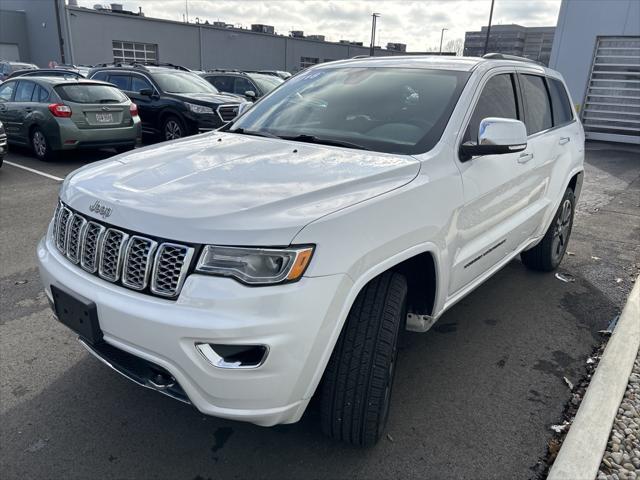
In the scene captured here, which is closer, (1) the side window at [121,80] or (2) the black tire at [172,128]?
(2) the black tire at [172,128]

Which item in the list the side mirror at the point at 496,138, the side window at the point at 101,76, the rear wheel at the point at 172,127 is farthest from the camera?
the side window at the point at 101,76

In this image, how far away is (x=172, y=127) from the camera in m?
10.9

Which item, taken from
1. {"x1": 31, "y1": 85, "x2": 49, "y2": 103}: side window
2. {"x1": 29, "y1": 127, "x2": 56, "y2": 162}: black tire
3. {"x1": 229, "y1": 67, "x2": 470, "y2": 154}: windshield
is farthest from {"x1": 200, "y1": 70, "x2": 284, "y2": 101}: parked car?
{"x1": 229, "y1": 67, "x2": 470, "y2": 154}: windshield

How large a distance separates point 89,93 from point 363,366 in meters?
8.92

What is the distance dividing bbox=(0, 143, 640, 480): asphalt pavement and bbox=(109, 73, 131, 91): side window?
325 inches

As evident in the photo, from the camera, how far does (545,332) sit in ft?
12.4

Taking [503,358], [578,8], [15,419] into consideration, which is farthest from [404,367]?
[578,8]

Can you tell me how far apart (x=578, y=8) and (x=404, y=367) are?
54.1 ft

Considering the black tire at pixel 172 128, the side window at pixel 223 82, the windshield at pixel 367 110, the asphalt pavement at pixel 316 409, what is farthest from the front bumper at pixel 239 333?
the side window at pixel 223 82

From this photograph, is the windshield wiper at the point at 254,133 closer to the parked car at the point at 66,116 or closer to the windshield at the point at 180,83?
the parked car at the point at 66,116

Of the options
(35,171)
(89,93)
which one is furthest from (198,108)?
(35,171)

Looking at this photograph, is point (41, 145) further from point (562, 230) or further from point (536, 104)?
point (562, 230)

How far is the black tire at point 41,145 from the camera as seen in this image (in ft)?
30.2

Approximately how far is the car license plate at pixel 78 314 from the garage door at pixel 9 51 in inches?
1688
